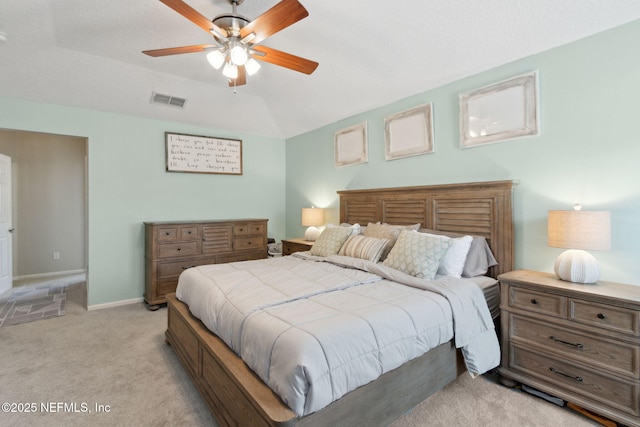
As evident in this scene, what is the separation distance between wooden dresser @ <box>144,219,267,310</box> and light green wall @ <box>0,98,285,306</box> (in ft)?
0.93

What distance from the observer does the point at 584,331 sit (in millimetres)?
1828

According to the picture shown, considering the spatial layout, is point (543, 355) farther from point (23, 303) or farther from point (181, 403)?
point (23, 303)

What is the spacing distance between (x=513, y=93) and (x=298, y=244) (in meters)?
2.88

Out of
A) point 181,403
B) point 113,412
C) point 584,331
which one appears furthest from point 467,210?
point 113,412

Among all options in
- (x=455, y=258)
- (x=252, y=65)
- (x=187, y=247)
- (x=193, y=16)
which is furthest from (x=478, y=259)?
(x=187, y=247)

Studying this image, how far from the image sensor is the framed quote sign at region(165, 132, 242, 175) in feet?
13.8

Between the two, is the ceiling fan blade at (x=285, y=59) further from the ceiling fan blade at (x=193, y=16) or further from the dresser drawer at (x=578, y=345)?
the dresser drawer at (x=578, y=345)

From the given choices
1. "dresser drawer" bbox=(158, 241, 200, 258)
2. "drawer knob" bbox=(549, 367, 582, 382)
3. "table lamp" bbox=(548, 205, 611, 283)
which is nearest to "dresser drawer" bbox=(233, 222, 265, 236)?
"dresser drawer" bbox=(158, 241, 200, 258)

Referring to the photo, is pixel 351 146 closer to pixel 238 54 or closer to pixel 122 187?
pixel 238 54

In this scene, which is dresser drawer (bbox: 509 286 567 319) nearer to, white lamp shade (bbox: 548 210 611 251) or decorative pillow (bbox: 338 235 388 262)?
white lamp shade (bbox: 548 210 611 251)

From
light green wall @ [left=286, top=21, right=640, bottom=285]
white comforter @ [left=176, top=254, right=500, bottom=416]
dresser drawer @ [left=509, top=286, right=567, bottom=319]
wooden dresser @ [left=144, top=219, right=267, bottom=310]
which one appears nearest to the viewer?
white comforter @ [left=176, top=254, right=500, bottom=416]

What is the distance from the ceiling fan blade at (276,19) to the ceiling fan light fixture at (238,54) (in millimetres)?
85

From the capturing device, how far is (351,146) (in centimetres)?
401

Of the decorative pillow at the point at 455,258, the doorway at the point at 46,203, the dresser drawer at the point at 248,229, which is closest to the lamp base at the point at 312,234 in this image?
the dresser drawer at the point at 248,229
